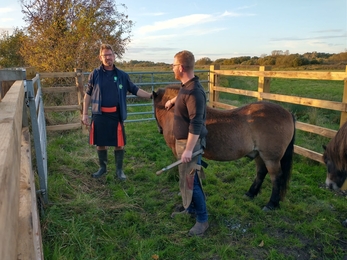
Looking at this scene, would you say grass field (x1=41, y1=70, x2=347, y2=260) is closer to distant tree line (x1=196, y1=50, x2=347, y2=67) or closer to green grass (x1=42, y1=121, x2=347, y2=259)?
green grass (x1=42, y1=121, x2=347, y2=259)

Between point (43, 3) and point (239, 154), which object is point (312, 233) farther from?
point (43, 3)

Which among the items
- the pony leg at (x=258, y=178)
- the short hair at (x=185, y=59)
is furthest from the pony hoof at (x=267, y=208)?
the short hair at (x=185, y=59)

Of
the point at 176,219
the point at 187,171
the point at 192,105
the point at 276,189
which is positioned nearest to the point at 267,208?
the point at 276,189

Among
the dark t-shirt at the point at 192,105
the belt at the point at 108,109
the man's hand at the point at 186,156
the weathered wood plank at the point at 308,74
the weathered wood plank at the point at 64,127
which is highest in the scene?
the weathered wood plank at the point at 308,74

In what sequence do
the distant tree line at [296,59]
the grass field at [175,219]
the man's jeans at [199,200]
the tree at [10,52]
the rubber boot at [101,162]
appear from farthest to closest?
the distant tree line at [296,59], the tree at [10,52], the rubber boot at [101,162], the man's jeans at [199,200], the grass field at [175,219]

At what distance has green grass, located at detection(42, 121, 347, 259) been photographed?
2564 millimetres

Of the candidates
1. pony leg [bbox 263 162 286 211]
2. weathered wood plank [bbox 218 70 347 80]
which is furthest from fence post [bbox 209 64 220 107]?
pony leg [bbox 263 162 286 211]

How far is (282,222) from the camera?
3.07 m

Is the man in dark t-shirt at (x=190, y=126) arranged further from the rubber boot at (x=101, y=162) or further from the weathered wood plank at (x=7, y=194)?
the rubber boot at (x=101, y=162)

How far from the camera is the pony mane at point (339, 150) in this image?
117 inches

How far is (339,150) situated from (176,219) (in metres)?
1.91

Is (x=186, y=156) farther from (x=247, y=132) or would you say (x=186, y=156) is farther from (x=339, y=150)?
(x=339, y=150)

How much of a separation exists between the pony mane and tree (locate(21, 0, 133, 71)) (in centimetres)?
937

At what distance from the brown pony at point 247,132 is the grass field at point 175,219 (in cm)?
43
